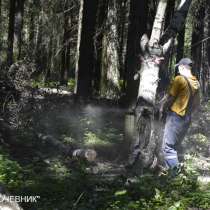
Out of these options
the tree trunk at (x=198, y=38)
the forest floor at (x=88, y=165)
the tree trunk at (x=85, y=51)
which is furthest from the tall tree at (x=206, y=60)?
the tree trunk at (x=85, y=51)

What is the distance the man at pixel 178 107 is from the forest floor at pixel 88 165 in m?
0.43

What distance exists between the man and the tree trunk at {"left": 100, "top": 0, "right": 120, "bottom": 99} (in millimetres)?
8660

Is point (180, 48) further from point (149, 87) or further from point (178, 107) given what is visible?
point (178, 107)

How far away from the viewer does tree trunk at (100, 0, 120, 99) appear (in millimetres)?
18203

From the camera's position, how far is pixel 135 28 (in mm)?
13742

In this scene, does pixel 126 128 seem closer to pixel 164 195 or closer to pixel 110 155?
pixel 110 155

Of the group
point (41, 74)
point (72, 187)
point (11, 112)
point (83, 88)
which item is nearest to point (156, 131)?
point (72, 187)

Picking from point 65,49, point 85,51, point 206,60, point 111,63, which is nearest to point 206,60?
point 206,60

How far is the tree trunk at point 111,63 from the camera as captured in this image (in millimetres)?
18203

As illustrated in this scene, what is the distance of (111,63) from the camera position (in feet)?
60.1

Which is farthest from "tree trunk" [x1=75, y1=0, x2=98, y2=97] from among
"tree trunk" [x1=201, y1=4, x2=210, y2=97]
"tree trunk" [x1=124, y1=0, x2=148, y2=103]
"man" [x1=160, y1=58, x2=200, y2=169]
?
"man" [x1=160, y1=58, x2=200, y2=169]

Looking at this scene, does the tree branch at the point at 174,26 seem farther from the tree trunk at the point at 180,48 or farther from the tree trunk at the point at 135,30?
the tree trunk at the point at 180,48

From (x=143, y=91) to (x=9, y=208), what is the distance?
15.2 ft

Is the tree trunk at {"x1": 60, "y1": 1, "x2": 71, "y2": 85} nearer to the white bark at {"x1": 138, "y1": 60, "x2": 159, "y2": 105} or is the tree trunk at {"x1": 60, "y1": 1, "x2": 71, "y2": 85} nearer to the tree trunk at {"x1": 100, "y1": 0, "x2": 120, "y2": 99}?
the tree trunk at {"x1": 100, "y1": 0, "x2": 120, "y2": 99}
